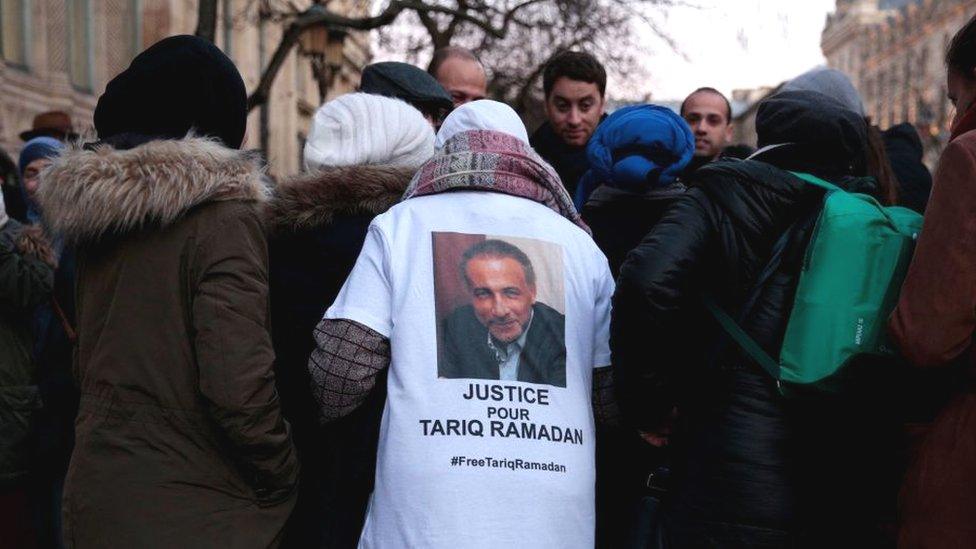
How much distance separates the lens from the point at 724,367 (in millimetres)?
2779

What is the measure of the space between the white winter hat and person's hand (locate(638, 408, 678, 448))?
41.3 inches

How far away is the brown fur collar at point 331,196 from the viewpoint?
9.78 ft

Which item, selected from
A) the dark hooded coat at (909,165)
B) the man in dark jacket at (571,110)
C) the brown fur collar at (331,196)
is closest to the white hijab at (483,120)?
the brown fur collar at (331,196)

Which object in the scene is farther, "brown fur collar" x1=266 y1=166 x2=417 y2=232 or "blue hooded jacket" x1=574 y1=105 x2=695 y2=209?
"blue hooded jacket" x1=574 y1=105 x2=695 y2=209

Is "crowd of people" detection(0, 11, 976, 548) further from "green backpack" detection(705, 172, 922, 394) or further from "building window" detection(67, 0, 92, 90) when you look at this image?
"building window" detection(67, 0, 92, 90)

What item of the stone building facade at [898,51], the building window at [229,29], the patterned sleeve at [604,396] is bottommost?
the patterned sleeve at [604,396]

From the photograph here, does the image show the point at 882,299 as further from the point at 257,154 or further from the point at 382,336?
the point at 257,154

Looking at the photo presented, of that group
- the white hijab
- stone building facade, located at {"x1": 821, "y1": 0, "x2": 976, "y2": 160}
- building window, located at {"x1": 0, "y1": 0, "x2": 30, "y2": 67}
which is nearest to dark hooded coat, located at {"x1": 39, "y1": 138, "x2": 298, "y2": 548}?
the white hijab

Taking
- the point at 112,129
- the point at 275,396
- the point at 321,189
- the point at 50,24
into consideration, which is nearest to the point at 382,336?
the point at 275,396

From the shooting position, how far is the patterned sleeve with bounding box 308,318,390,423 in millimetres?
2643

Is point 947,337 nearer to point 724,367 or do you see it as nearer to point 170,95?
point 724,367

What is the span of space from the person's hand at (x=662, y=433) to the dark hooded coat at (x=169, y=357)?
3.46 ft

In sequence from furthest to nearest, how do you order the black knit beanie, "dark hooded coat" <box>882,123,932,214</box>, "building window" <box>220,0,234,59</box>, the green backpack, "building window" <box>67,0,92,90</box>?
"building window" <box>220,0,234,59</box>
"building window" <box>67,0,92,90</box>
"dark hooded coat" <box>882,123,932,214</box>
the black knit beanie
the green backpack

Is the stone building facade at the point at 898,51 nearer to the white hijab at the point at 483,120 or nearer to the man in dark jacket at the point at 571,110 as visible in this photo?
the man in dark jacket at the point at 571,110
